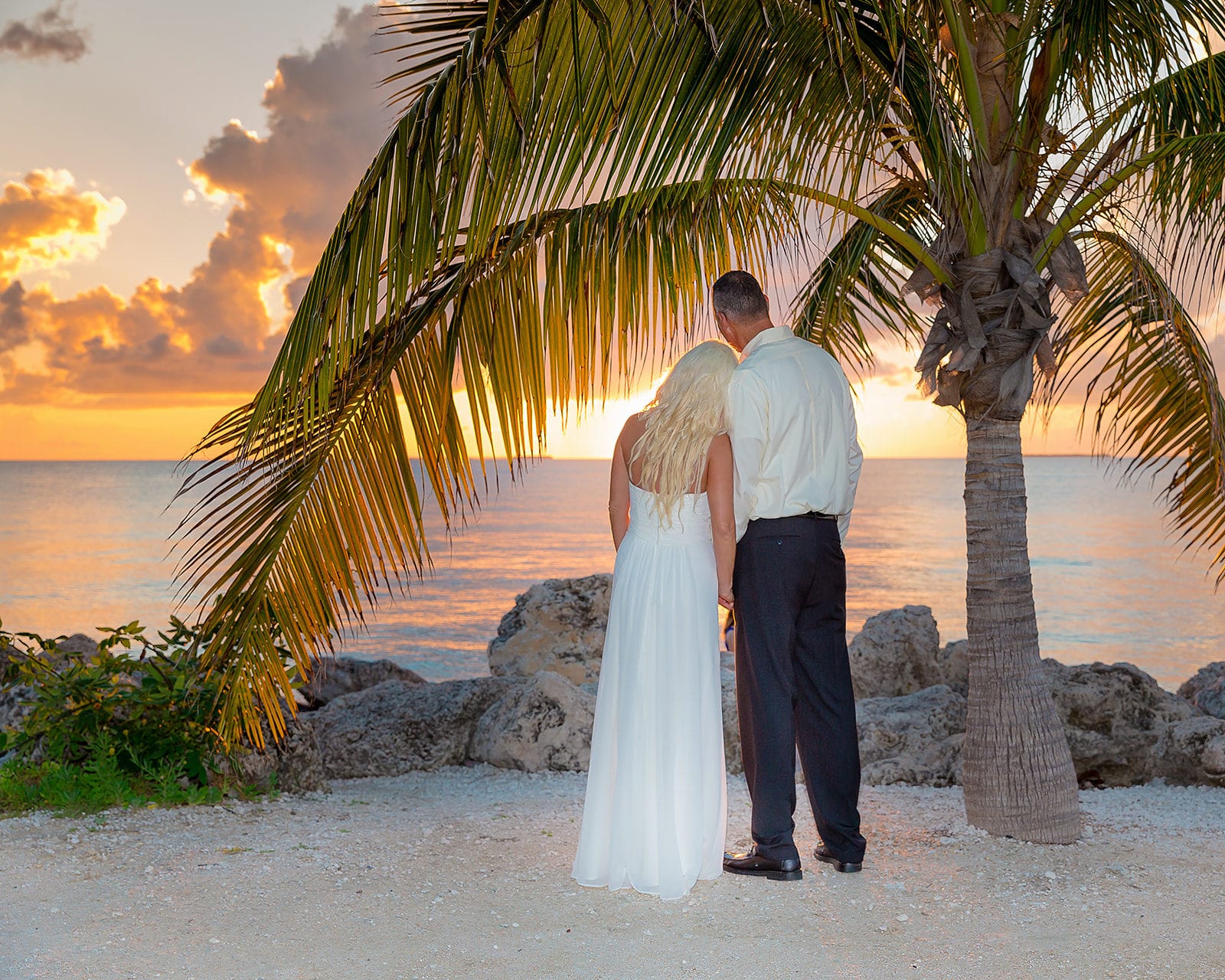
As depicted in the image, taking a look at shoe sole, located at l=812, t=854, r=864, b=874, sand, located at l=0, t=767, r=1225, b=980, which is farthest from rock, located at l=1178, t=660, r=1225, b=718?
shoe sole, located at l=812, t=854, r=864, b=874

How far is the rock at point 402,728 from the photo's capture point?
245 inches

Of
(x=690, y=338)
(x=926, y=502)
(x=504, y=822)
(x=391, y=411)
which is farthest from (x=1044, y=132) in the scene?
(x=926, y=502)

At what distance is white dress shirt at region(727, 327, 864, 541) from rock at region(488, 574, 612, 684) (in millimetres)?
4770

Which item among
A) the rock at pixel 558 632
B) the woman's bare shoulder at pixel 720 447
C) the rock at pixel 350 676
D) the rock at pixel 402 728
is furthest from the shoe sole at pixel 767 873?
the rock at pixel 558 632

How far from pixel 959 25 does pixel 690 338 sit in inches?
62.2

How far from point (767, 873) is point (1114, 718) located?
3222 millimetres

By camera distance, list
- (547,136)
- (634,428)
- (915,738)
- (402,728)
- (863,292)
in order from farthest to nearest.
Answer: (863,292)
(402,728)
(915,738)
(634,428)
(547,136)

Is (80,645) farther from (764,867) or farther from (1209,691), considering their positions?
(1209,691)

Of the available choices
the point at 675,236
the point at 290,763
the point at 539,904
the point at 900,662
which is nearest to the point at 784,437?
the point at 675,236

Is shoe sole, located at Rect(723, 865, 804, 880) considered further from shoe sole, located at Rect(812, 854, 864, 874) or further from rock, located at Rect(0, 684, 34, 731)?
rock, located at Rect(0, 684, 34, 731)

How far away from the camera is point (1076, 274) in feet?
14.3

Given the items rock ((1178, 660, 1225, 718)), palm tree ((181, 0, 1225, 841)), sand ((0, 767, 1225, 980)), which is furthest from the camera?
rock ((1178, 660, 1225, 718))

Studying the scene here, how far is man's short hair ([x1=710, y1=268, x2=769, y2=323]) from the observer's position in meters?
4.13

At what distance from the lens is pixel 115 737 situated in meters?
5.24
